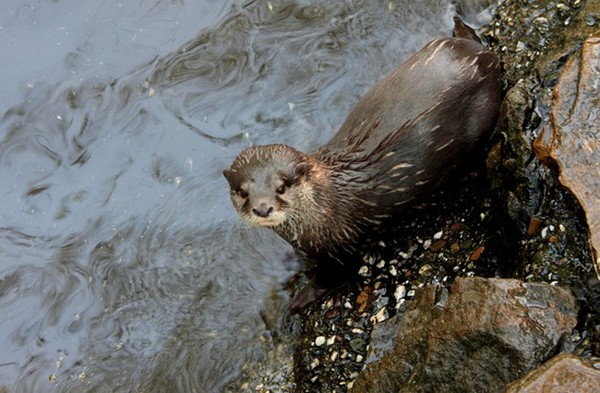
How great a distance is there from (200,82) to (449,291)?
2991mm

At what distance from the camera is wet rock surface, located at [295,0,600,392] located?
3.18 m

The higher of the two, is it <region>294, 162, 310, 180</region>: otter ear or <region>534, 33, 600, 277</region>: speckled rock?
<region>534, 33, 600, 277</region>: speckled rock

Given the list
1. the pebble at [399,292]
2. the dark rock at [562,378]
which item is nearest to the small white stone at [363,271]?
the pebble at [399,292]

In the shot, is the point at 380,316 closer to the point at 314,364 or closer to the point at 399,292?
the point at 399,292

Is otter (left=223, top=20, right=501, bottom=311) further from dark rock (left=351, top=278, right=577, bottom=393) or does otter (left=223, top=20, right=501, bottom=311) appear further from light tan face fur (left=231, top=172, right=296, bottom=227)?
dark rock (left=351, top=278, right=577, bottom=393)

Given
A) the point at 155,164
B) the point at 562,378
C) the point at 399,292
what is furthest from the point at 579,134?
the point at 155,164

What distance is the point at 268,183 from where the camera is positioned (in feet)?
13.5

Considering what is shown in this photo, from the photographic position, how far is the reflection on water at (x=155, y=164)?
468cm

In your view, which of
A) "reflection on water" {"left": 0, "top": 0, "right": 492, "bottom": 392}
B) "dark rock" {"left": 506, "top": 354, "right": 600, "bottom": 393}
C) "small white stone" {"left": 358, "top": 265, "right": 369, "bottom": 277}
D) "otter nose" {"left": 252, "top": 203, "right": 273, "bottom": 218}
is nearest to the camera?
"dark rock" {"left": 506, "top": 354, "right": 600, "bottom": 393}

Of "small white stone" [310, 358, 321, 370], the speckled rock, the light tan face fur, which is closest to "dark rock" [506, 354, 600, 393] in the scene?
the speckled rock

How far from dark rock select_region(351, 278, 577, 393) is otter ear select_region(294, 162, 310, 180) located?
122cm

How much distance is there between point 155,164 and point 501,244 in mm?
2469

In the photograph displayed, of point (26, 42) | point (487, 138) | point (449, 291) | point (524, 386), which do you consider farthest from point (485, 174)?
point (26, 42)

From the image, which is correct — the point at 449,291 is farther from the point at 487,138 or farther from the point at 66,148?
→ the point at 66,148
